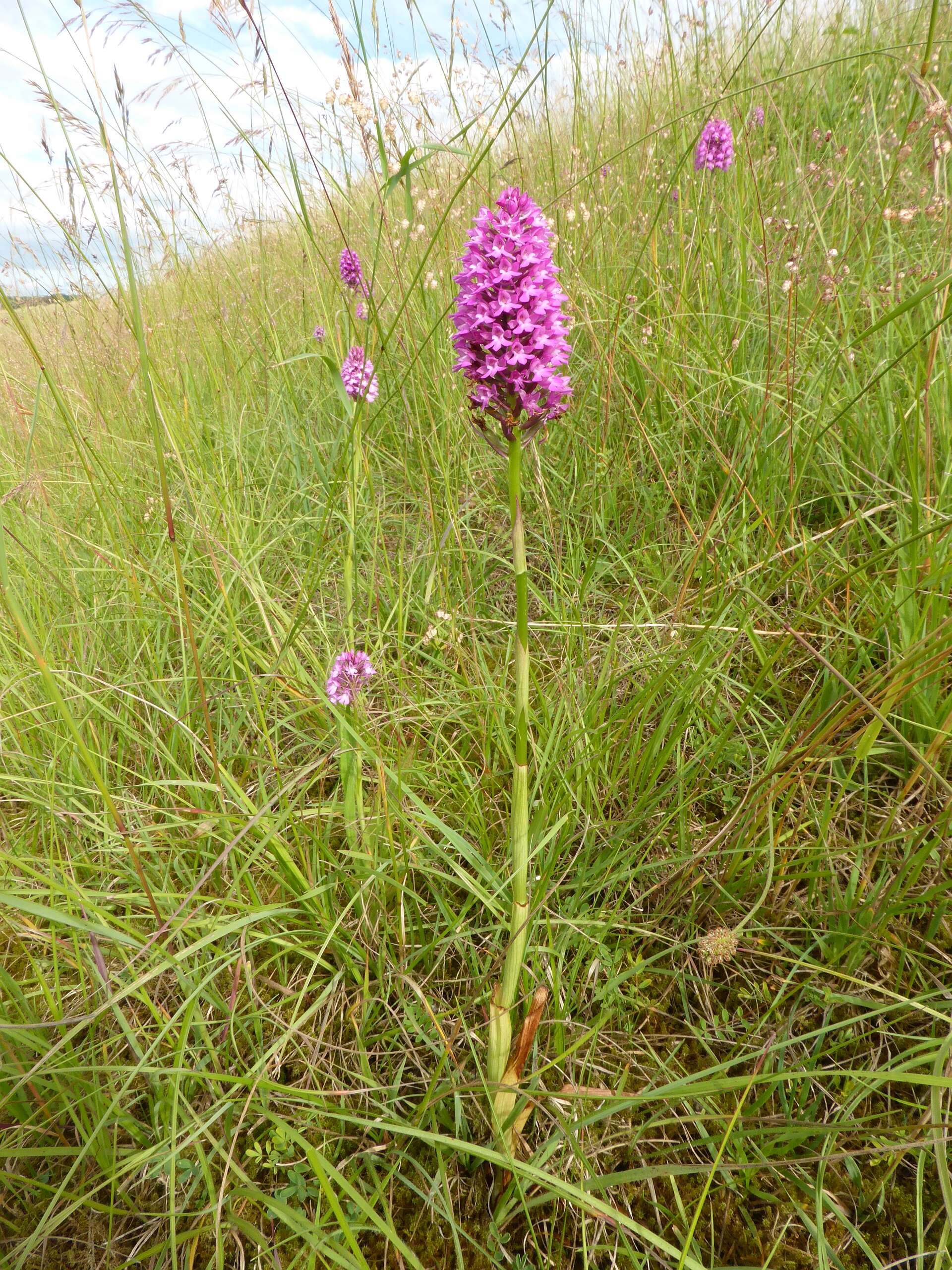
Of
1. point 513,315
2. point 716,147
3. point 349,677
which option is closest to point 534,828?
point 349,677

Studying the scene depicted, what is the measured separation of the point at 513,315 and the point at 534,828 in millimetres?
981

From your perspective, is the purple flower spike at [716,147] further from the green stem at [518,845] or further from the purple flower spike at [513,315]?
A: the green stem at [518,845]

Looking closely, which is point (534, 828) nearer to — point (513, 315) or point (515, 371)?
point (515, 371)

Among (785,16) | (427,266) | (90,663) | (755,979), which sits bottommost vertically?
(755,979)

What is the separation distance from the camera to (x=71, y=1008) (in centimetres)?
142

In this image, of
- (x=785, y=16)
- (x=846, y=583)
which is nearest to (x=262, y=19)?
A: (x=846, y=583)

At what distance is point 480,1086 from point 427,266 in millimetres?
3438

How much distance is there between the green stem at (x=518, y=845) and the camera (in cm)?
115

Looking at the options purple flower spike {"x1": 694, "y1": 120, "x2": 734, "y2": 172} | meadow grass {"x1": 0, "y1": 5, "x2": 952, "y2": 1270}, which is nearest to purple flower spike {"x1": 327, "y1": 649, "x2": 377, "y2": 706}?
meadow grass {"x1": 0, "y1": 5, "x2": 952, "y2": 1270}

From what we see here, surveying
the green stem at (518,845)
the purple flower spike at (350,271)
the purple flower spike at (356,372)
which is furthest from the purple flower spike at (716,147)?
the green stem at (518,845)

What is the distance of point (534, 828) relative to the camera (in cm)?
133

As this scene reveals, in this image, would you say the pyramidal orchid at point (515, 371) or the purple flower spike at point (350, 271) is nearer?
the pyramidal orchid at point (515, 371)

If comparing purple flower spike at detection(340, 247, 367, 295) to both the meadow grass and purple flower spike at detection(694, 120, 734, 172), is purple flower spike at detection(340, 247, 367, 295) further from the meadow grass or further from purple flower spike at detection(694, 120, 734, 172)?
purple flower spike at detection(694, 120, 734, 172)

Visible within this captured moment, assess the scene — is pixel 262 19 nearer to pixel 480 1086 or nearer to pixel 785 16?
pixel 480 1086
